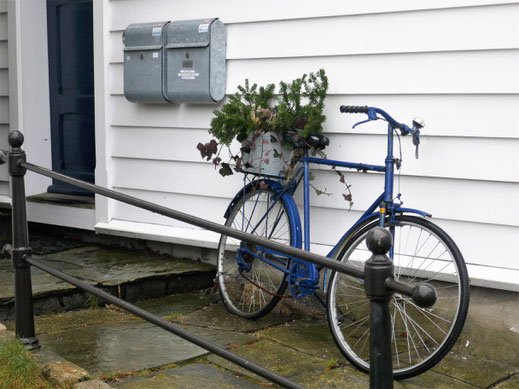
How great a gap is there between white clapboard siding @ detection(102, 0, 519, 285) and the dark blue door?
1240 mm

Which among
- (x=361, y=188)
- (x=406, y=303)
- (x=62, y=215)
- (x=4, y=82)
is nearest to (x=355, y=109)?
(x=361, y=188)

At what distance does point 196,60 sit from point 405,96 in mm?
1407

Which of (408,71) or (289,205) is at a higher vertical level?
(408,71)

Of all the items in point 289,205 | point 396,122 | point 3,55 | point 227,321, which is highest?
point 3,55

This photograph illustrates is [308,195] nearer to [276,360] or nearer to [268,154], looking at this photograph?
[268,154]

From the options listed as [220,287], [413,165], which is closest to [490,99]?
[413,165]

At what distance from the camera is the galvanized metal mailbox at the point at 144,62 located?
4.93 meters

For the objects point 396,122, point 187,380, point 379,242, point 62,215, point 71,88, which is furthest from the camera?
point 71,88

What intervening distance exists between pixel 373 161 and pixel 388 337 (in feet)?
7.46

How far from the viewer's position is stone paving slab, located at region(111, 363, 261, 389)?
326 centimetres

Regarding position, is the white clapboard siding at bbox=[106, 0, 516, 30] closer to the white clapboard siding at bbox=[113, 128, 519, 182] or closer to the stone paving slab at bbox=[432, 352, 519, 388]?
the white clapboard siding at bbox=[113, 128, 519, 182]

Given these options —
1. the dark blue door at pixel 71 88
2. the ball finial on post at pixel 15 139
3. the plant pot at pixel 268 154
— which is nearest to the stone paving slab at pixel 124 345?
the plant pot at pixel 268 154

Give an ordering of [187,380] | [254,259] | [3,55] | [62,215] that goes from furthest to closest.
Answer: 1. [3,55]
2. [62,215]
3. [254,259]
4. [187,380]

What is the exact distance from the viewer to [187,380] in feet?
11.0
